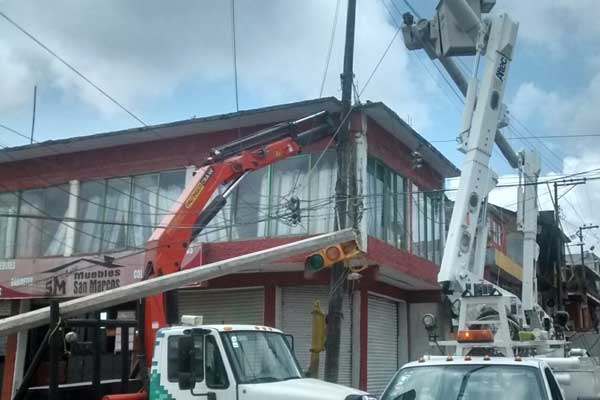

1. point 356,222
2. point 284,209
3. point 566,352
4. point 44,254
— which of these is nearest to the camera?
point 566,352

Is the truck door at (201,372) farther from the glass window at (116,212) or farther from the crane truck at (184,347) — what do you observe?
the glass window at (116,212)

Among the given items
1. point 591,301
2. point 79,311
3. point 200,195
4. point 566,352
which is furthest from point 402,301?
point 591,301

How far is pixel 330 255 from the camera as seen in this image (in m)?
12.8

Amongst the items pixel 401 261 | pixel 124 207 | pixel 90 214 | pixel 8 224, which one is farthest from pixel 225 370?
pixel 8 224

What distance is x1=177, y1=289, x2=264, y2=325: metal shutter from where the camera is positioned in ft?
60.6

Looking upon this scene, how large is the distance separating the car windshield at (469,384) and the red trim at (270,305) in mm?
10591

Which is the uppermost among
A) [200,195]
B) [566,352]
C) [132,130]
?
[132,130]

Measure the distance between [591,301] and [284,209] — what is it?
28201 mm

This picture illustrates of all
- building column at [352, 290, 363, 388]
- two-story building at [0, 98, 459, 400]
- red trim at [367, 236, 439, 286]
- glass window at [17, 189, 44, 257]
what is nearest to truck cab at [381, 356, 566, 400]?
two-story building at [0, 98, 459, 400]

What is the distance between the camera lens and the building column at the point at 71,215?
2006 cm

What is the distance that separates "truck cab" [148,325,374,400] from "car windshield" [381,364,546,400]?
3.00 ft

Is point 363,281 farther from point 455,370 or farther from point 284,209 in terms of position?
point 455,370

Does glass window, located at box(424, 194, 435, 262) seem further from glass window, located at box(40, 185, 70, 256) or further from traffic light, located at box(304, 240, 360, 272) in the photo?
glass window, located at box(40, 185, 70, 256)

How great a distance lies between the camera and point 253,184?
18250 mm
